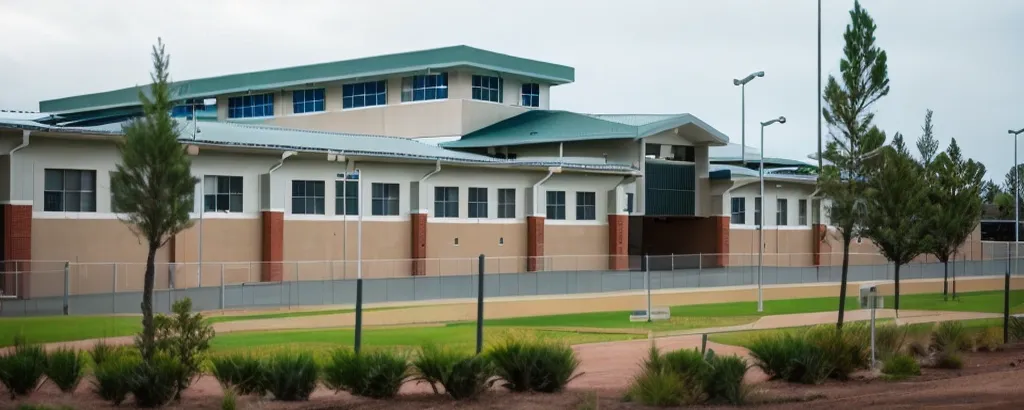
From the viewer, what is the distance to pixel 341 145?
50.8m

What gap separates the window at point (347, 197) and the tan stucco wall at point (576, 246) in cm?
891

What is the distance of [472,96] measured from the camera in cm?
6594

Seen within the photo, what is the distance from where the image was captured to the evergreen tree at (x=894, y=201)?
31.1 m

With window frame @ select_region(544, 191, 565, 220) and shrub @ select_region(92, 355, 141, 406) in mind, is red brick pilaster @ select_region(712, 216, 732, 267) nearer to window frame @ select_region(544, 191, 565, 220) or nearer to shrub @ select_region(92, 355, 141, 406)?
window frame @ select_region(544, 191, 565, 220)

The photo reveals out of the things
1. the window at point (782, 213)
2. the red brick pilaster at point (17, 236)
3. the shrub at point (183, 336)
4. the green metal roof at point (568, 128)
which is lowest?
the shrub at point (183, 336)

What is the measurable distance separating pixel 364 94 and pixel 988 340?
1800 inches

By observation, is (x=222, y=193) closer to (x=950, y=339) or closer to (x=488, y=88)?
(x=488, y=88)

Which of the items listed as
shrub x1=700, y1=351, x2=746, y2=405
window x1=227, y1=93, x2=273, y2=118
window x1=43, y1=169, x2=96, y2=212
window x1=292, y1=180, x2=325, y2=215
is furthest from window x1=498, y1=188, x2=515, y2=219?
shrub x1=700, y1=351, x2=746, y2=405

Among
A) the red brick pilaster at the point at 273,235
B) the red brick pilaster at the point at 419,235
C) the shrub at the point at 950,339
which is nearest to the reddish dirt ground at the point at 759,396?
the shrub at the point at 950,339

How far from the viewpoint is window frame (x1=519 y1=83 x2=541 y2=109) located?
228 feet

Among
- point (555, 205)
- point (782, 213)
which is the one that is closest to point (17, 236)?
point (555, 205)

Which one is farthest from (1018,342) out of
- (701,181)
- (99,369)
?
(701,181)

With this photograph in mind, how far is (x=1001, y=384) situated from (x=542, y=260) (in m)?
32.6

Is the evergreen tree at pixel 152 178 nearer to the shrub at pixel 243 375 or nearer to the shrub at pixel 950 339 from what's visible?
the shrub at pixel 243 375
